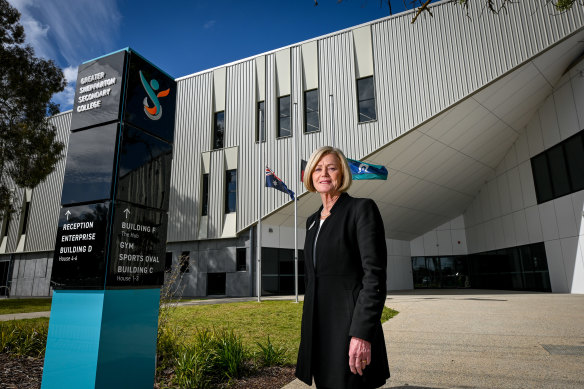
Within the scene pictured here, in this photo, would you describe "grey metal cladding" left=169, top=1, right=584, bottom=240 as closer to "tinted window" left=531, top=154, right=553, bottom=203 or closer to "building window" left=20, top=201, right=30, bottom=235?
"tinted window" left=531, top=154, right=553, bottom=203

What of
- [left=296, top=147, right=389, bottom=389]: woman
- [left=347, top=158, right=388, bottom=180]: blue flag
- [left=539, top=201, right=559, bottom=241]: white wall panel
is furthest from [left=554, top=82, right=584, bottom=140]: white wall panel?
[left=296, top=147, right=389, bottom=389]: woman

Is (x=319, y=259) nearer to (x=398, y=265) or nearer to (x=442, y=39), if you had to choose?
(x=442, y=39)

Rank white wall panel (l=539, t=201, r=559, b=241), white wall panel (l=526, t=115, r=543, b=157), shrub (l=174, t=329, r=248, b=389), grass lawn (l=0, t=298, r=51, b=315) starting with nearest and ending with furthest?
shrub (l=174, t=329, r=248, b=389), grass lawn (l=0, t=298, r=51, b=315), white wall panel (l=539, t=201, r=559, b=241), white wall panel (l=526, t=115, r=543, b=157)

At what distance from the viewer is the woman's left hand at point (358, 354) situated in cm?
196

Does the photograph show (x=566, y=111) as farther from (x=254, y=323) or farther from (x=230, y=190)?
(x=254, y=323)

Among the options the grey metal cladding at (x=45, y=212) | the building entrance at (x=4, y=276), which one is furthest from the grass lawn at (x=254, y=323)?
the building entrance at (x=4, y=276)

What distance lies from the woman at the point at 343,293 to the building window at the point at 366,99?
1854 centimetres

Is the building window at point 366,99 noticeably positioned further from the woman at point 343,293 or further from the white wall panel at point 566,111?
the woman at point 343,293

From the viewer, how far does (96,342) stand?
3.40 m

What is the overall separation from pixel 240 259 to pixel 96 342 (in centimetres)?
1873

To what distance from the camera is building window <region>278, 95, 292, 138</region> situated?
22266 millimetres

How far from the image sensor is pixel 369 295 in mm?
1979

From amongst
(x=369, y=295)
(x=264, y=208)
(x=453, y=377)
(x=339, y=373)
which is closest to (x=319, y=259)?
(x=369, y=295)

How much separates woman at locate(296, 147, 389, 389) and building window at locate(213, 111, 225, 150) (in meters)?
22.3
